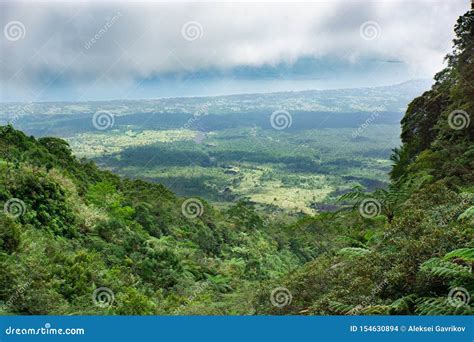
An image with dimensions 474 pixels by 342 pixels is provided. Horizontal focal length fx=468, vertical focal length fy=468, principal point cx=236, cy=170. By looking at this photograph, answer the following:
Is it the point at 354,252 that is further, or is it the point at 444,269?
the point at 354,252

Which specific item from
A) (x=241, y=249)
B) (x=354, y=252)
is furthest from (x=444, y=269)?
(x=241, y=249)

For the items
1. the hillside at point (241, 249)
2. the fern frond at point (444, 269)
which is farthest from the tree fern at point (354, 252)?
the fern frond at point (444, 269)

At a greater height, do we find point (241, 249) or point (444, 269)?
point (444, 269)

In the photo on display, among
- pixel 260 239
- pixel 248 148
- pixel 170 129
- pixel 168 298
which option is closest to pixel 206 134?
pixel 170 129

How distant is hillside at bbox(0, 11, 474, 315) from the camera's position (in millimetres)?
6668

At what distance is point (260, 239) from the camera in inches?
987

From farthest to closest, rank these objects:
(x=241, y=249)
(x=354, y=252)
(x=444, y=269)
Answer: (x=241, y=249) → (x=354, y=252) → (x=444, y=269)

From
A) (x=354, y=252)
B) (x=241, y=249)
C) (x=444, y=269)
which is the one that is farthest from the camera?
(x=241, y=249)

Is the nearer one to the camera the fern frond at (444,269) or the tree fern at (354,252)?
the fern frond at (444,269)

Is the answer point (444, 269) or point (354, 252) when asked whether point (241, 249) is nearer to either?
point (354, 252)

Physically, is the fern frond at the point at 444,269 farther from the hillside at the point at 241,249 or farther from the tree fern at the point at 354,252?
the tree fern at the point at 354,252

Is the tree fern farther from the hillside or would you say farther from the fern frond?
the fern frond

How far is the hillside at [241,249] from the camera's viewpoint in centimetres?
667

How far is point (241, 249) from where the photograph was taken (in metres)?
20.7
